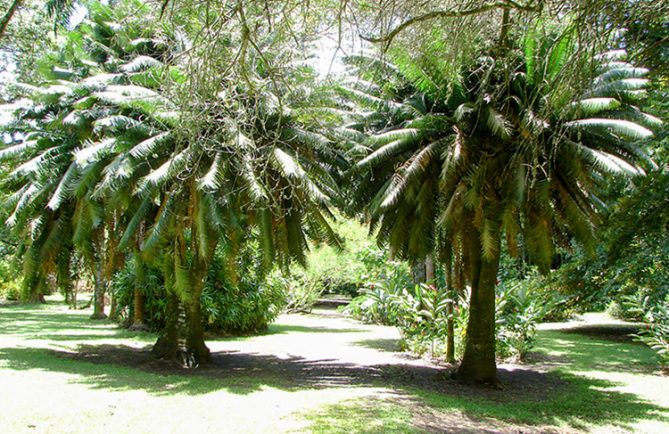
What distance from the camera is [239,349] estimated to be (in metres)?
14.5

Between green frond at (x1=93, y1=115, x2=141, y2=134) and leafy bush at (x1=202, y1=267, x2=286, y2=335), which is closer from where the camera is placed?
green frond at (x1=93, y1=115, x2=141, y2=134)

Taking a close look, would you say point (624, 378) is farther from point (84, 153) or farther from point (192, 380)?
point (84, 153)

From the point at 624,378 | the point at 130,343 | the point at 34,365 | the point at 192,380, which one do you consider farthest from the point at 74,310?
the point at 624,378

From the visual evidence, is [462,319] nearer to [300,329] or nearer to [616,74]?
[616,74]

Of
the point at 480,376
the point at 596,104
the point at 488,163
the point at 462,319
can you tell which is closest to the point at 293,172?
the point at 488,163

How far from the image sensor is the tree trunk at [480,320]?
10.2 meters

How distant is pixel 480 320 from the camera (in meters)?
10.2

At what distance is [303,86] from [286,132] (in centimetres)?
142

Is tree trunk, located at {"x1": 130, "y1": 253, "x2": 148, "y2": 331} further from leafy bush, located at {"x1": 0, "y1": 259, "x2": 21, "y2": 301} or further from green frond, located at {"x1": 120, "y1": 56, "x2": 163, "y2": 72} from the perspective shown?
leafy bush, located at {"x1": 0, "y1": 259, "x2": 21, "y2": 301}

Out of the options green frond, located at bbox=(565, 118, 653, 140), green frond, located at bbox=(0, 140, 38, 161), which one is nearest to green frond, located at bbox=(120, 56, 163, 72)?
green frond, located at bbox=(0, 140, 38, 161)

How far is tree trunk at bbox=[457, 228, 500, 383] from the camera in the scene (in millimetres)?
10203

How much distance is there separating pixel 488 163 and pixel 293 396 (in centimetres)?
510

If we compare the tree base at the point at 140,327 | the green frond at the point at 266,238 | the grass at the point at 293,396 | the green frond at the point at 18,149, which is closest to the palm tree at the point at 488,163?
the grass at the point at 293,396

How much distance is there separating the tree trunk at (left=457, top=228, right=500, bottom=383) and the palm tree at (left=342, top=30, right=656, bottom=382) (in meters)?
0.02
